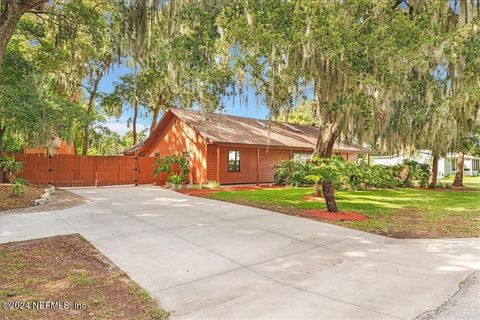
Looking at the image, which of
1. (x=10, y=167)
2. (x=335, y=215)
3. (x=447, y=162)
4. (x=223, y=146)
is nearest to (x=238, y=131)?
(x=223, y=146)

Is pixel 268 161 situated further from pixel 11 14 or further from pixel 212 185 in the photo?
pixel 11 14

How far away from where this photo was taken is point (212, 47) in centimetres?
898

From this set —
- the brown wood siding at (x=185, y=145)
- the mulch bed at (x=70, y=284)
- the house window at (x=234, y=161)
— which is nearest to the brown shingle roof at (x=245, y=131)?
the brown wood siding at (x=185, y=145)

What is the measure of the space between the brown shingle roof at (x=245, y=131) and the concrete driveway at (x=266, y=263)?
28.9 feet

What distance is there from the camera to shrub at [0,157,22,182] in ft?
42.7

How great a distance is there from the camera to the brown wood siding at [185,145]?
60.5ft

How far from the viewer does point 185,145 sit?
1958 centimetres

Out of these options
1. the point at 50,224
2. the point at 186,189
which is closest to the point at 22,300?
the point at 50,224

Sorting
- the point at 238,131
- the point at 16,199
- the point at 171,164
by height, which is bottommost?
the point at 16,199

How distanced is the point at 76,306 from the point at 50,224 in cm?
466

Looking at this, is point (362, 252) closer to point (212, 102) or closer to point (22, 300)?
point (22, 300)

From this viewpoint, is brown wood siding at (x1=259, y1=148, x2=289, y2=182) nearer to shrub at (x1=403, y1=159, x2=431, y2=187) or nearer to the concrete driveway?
shrub at (x1=403, y1=159, x2=431, y2=187)

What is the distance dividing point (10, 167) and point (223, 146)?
394 inches

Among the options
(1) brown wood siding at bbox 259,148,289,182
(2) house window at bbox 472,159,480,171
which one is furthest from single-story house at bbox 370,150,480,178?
(1) brown wood siding at bbox 259,148,289,182
